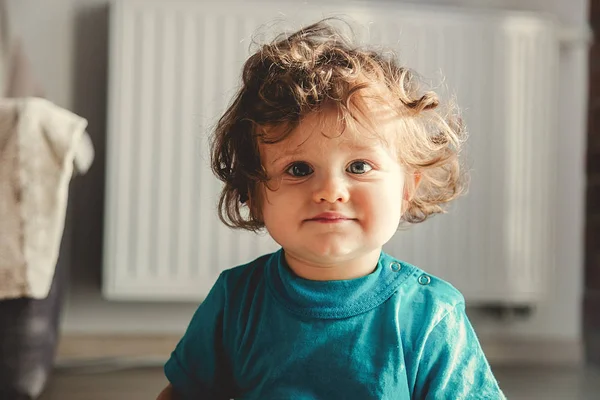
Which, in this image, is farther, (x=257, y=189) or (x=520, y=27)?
(x=520, y=27)

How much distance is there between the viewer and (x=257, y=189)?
2.63 ft

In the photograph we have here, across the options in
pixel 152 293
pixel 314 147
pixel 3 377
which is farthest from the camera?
pixel 152 293

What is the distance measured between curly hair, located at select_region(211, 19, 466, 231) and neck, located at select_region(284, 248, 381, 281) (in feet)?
0.26

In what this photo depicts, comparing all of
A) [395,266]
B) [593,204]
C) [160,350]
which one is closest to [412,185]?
[395,266]

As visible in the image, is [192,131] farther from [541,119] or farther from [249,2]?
[541,119]

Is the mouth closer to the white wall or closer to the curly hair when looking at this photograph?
the curly hair

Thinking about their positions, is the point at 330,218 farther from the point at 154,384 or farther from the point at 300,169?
the point at 154,384

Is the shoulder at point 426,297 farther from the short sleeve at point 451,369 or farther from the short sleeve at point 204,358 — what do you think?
the short sleeve at point 204,358

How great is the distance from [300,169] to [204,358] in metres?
0.26

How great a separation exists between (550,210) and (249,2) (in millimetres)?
994

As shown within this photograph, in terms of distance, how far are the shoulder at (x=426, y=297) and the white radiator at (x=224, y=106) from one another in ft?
3.16

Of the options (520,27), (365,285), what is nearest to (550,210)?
(520,27)

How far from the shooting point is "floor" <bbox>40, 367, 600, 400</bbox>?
1520 millimetres

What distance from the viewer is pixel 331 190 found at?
72 centimetres
